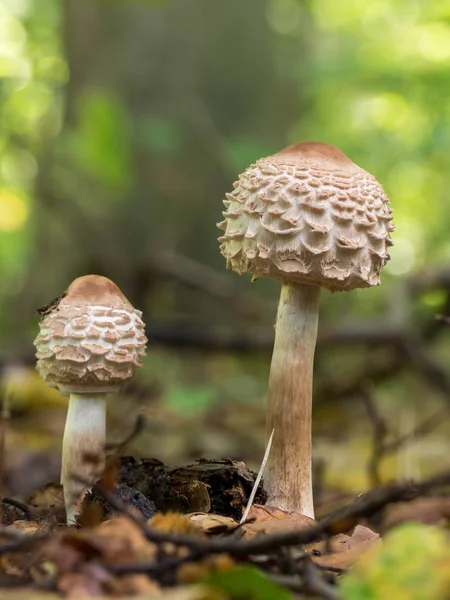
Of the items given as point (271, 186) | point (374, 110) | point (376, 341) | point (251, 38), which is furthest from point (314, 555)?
point (374, 110)

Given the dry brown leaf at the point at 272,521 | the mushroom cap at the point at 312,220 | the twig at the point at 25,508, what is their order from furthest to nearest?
the twig at the point at 25,508 < the mushroom cap at the point at 312,220 < the dry brown leaf at the point at 272,521

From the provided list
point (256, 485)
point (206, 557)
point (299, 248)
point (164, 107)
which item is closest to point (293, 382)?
point (256, 485)

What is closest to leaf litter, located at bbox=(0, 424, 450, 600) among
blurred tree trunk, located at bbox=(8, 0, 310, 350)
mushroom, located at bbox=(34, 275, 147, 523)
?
mushroom, located at bbox=(34, 275, 147, 523)

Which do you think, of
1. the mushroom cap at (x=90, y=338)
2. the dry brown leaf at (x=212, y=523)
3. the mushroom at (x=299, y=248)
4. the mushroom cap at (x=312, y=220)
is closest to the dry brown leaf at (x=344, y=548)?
the dry brown leaf at (x=212, y=523)

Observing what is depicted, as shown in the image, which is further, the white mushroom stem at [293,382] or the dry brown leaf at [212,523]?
the white mushroom stem at [293,382]

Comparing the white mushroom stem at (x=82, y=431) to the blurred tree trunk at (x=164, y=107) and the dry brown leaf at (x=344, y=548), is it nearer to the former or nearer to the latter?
the dry brown leaf at (x=344, y=548)

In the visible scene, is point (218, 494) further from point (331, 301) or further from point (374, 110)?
point (374, 110)
